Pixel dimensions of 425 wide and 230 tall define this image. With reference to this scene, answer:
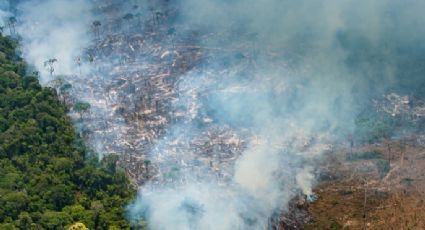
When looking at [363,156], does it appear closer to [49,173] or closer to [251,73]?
[251,73]

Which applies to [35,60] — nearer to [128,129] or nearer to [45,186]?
[128,129]

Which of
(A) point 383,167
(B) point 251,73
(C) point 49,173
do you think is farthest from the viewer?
(B) point 251,73

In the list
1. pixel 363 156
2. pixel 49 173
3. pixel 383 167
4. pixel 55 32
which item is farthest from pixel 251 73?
pixel 55 32

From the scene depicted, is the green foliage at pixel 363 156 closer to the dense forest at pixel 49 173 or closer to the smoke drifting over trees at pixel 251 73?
the smoke drifting over trees at pixel 251 73

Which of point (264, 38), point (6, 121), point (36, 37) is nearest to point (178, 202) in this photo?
point (6, 121)

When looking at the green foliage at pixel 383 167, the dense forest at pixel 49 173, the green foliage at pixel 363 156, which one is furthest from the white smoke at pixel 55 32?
the green foliage at pixel 383 167

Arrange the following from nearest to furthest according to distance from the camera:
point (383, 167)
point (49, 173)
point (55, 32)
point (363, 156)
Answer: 1. point (49, 173)
2. point (383, 167)
3. point (363, 156)
4. point (55, 32)

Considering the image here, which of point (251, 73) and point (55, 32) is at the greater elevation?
point (55, 32)
